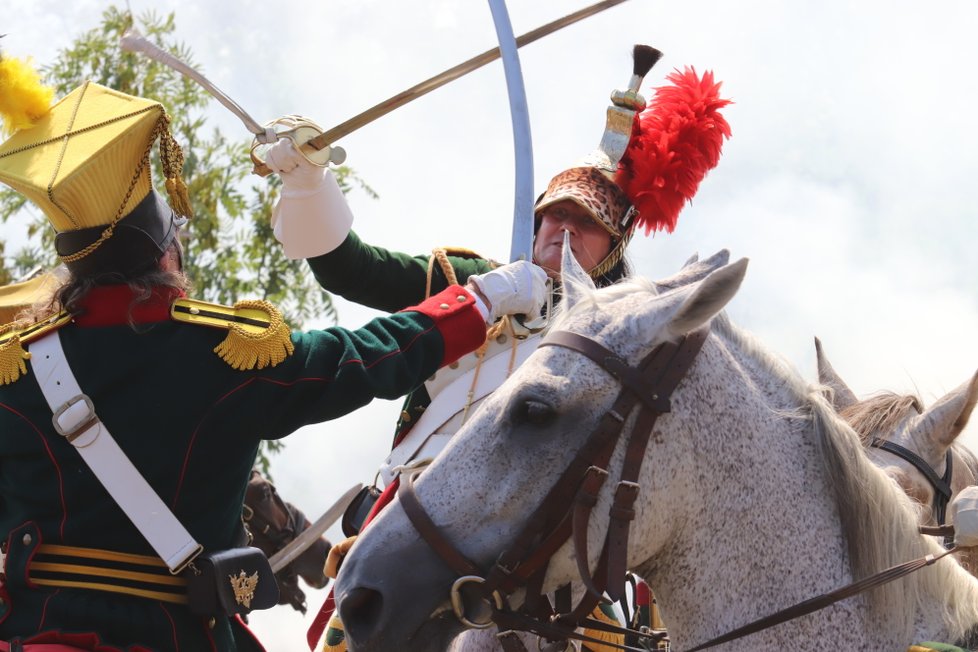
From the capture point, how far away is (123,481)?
3811 millimetres

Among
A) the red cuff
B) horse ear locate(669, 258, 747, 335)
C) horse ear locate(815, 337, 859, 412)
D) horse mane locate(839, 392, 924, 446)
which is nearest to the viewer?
horse ear locate(669, 258, 747, 335)

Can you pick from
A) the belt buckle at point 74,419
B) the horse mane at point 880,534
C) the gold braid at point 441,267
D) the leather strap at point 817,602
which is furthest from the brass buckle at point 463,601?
the gold braid at point 441,267

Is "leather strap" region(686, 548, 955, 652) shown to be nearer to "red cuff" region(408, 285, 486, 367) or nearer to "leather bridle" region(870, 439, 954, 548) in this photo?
"red cuff" region(408, 285, 486, 367)

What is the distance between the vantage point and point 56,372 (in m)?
3.90

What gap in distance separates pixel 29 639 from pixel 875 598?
234cm

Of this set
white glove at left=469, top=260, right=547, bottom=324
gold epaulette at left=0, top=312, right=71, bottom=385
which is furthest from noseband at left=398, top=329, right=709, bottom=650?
gold epaulette at left=0, top=312, right=71, bottom=385

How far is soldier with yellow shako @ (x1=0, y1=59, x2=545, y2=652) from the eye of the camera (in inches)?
151

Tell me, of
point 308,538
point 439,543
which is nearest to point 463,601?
point 439,543

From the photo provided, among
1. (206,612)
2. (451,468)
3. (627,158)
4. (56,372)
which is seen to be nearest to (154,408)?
(56,372)

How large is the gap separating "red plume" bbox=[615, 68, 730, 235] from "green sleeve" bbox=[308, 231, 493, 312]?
719 millimetres

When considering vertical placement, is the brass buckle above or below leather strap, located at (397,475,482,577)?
below

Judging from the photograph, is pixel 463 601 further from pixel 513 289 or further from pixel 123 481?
pixel 513 289

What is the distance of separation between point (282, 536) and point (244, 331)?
6.03 metres

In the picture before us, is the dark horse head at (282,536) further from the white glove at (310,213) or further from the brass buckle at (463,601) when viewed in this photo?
the brass buckle at (463,601)
